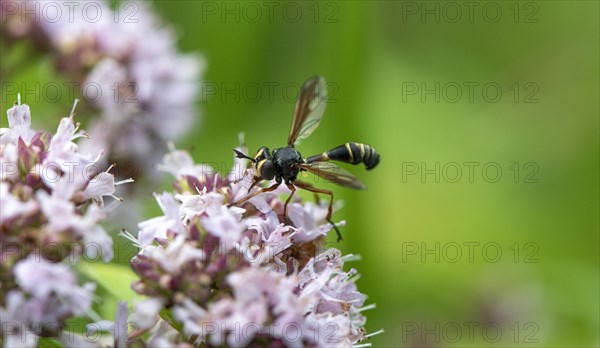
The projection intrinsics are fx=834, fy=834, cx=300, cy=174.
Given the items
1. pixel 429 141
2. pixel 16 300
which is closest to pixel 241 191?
pixel 16 300

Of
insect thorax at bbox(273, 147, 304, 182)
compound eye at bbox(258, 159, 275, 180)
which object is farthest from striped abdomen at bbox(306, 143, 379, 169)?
compound eye at bbox(258, 159, 275, 180)

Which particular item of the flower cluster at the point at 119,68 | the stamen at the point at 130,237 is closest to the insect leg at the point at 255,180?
the stamen at the point at 130,237

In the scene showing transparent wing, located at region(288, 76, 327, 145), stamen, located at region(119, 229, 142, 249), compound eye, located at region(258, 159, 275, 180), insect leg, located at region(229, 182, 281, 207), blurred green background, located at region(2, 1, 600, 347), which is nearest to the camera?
stamen, located at region(119, 229, 142, 249)

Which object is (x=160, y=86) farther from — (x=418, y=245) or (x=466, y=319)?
(x=466, y=319)

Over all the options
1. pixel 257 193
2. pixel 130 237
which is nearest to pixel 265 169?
pixel 257 193

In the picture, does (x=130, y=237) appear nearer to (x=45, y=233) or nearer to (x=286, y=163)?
(x=45, y=233)

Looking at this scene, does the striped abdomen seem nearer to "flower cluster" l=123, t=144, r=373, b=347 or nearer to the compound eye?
the compound eye
